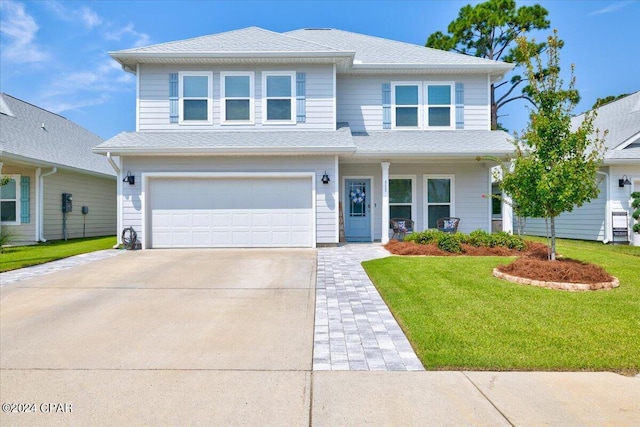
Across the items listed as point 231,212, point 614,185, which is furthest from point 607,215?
point 231,212

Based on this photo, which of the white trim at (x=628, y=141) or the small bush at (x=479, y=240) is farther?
the white trim at (x=628, y=141)

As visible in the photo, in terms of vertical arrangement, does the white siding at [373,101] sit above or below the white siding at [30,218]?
above

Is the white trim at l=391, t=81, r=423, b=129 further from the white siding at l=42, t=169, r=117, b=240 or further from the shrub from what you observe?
the white siding at l=42, t=169, r=117, b=240

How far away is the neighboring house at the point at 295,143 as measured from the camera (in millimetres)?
11398

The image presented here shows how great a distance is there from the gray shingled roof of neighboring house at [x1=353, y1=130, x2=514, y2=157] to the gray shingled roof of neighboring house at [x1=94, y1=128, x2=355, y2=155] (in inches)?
38.6

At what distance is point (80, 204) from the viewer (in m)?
16.0

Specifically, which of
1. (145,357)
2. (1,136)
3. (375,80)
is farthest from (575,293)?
(1,136)

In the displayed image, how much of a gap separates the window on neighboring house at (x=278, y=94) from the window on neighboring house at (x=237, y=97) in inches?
21.7

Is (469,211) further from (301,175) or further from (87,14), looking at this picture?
(87,14)

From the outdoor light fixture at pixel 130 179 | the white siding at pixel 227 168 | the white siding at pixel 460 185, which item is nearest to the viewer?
the outdoor light fixture at pixel 130 179

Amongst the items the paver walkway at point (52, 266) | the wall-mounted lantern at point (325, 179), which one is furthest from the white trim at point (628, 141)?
the paver walkway at point (52, 266)

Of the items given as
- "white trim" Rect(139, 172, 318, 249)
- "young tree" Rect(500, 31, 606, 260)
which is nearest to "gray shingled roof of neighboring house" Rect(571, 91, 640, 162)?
"young tree" Rect(500, 31, 606, 260)

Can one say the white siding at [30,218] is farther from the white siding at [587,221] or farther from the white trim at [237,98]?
the white siding at [587,221]

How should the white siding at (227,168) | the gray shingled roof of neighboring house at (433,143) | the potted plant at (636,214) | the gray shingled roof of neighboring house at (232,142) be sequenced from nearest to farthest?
1. the gray shingled roof of neighboring house at (232,142)
2. the white siding at (227,168)
3. the gray shingled roof of neighboring house at (433,143)
4. the potted plant at (636,214)
